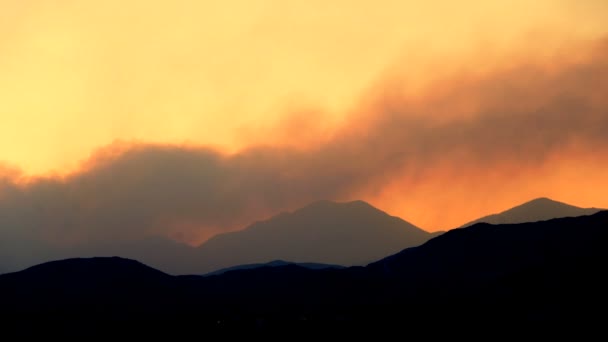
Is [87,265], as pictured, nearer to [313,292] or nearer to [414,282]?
[313,292]

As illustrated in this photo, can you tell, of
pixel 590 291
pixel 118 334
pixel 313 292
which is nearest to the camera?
pixel 590 291

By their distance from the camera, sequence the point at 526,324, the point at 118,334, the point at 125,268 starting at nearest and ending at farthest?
the point at 526,324 < the point at 118,334 < the point at 125,268

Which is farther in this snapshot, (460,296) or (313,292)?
(313,292)

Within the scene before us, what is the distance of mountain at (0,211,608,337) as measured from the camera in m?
118

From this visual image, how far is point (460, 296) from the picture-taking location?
142625mm

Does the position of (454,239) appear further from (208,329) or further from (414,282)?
(208,329)

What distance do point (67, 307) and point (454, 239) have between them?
9451 centimetres

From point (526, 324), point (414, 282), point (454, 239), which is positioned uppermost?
point (454, 239)

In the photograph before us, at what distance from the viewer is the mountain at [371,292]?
118m

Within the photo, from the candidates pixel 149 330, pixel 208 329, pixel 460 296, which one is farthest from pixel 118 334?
pixel 460 296

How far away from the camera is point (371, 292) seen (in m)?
159

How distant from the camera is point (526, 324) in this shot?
377 ft

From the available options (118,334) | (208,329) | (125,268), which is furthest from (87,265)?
(208,329)

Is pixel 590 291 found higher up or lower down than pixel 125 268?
lower down
